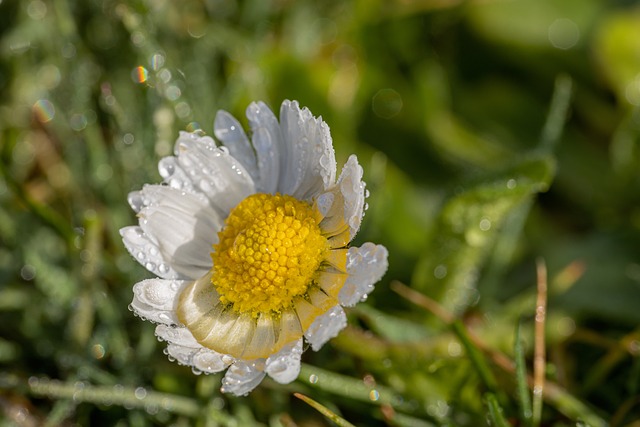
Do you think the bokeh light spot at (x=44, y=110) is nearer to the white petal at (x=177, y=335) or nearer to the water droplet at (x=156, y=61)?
the water droplet at (x=156, y=61)

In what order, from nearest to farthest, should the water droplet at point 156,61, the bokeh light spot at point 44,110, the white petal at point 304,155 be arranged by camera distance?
the white petal at point 304,155, the water droplet at point 156,61, the bokeh light spot at point 44,110

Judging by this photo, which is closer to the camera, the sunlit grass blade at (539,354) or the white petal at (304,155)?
the white petal at (304,155)

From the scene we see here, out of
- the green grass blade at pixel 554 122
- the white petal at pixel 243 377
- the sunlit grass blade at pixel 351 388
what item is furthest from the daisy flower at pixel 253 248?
the green grass blade at pixel 554 122

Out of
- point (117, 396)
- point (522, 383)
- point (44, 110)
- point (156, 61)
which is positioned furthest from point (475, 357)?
point (44, 110)

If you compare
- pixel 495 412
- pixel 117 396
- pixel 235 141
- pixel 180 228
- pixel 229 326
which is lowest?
pixel 117 396

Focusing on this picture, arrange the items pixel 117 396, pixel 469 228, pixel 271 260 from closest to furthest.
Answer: pixel 271 260 → pixel 117 396 → pixel 469 228

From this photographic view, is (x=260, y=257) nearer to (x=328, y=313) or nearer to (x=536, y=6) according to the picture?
(x=328, y=313)

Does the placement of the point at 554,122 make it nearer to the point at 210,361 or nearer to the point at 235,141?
the point at 235,141
